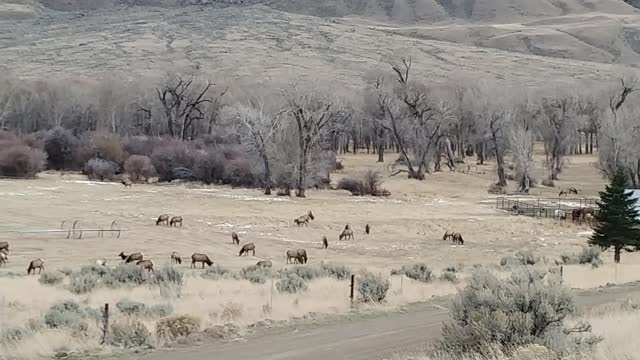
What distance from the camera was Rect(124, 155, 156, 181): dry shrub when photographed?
70.1 metres

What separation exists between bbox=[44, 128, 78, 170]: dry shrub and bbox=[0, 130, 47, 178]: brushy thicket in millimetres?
7764

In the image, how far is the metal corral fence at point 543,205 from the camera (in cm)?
5356

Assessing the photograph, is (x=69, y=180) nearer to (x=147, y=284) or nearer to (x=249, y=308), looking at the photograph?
(x=147, y=284)

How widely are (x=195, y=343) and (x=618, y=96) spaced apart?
3339 inches

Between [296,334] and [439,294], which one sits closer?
[296,334]

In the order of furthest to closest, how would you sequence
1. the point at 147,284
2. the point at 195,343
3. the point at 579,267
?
1. the point at 579,267
2. the point at 147,284
3. the point at 195,343

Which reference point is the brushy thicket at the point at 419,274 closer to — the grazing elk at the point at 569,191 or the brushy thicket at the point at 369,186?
the brushy thicket at the point at 369,186

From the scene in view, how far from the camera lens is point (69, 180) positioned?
64.4 metres

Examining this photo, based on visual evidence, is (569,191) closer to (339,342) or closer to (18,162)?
(18,162)

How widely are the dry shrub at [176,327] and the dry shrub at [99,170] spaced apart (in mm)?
54852

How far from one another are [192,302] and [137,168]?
52.1 metres

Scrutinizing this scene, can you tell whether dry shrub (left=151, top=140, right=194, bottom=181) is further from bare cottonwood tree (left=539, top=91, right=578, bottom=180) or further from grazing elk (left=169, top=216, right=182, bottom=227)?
bare cottonwood tree (left=539, top=91, right=578, bottom=180)

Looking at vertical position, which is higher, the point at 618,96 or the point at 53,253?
the point at 618,96

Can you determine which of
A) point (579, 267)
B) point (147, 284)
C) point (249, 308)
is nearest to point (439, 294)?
point (249, 308)
